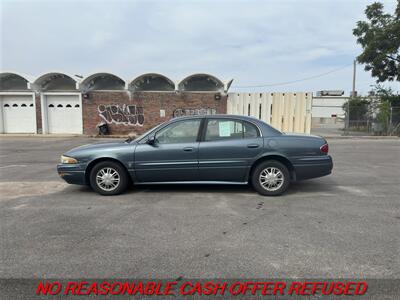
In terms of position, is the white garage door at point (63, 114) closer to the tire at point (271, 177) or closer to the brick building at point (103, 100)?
the brick building at point (103, 100)

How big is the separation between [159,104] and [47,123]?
8188 mm

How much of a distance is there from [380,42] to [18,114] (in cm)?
2747

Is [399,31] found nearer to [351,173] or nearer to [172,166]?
[351,173]

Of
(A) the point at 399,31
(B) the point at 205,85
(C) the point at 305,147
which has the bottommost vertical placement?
(C) the point at 305,147

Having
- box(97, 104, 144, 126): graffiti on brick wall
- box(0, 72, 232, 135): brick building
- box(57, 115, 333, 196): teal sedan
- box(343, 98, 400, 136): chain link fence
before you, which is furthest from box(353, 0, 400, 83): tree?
box(57, 115, 333, 196): teal sedan

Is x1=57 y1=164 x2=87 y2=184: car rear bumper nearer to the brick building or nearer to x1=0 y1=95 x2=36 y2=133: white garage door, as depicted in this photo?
the brick building

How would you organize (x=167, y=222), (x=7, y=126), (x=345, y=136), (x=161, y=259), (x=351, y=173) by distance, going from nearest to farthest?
(x=161, y=259) < (x=167, y=222) < (x=351, y=173) < (x=345, y=136) < (x=7, y=126)

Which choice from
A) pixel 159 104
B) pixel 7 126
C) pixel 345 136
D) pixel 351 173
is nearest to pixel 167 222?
pixel 351 173

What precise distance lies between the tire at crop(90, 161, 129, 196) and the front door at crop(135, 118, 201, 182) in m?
0.31

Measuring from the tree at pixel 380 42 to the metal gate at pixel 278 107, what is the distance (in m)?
8.53

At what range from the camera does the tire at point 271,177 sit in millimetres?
5234

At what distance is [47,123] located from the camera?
65.6 feet

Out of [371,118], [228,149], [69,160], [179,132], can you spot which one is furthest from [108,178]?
[371,118]

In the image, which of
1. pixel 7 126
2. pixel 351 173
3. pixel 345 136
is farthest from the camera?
pixel 7 126
